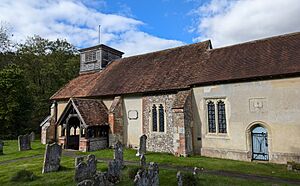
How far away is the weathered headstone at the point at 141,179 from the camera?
6.74m

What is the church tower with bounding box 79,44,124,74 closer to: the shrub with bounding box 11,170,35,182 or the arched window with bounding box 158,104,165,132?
the arched window with bounding box 158,104,165,132

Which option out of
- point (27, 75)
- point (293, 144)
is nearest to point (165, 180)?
point (293, 144)

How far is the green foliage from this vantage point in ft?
104

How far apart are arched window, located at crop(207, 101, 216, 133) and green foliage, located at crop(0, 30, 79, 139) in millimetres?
27479

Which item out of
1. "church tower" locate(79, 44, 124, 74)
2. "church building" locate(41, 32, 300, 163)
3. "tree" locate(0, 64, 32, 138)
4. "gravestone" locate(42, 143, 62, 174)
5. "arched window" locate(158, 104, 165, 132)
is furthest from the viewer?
"tree" locate(0, 64, 32, 138)

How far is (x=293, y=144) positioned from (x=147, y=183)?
10.7 metres

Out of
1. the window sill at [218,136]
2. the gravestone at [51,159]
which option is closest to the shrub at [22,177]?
the gravestone at [51,159]

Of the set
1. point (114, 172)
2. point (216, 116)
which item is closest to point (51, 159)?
point (114, 172)

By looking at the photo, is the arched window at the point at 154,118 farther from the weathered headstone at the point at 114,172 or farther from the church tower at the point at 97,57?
the church tower at the point at 97,57

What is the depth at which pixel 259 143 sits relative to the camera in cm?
1466

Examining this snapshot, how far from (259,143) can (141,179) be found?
10.8 meters

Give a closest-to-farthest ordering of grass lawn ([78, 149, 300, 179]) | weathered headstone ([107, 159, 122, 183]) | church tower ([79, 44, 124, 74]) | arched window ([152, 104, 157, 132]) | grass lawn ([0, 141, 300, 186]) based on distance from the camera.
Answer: weathered headstone ([107, 159, 122, 183])
grass lawn ([0, 141, 300, 186])
grass lawn ([78, 149, 300, 179])
arched window ([152, 104, 157, 132])
church tower ([79, 44, 124, 74])

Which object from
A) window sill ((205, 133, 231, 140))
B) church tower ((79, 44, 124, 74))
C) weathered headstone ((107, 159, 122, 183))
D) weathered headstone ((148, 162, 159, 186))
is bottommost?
weathered headstone ((107, 159, 122, 183))

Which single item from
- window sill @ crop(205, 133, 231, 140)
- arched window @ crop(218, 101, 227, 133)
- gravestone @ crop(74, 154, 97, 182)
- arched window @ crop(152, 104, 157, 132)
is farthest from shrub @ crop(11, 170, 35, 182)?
arched window @ crop(218, 101, 227, 133)
